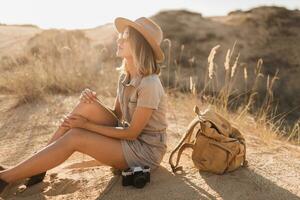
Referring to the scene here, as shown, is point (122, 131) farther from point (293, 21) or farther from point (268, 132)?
point (293, 21)

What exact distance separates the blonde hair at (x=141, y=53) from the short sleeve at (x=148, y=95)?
0.32 ft

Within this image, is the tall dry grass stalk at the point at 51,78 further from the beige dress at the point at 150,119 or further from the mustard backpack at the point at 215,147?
the mustard backpack at the point at 215,147

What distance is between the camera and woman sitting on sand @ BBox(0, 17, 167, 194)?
3674 mm

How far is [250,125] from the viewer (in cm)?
616

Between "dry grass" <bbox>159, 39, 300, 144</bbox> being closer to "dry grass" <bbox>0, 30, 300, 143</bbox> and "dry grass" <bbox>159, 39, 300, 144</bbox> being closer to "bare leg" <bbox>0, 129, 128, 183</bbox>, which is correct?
"dry grass" <bbox>0, 30, 300, 143</bbox>

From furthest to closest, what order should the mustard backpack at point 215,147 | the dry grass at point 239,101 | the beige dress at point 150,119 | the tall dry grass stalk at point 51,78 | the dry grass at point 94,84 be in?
1. the tall dry grass stalk at point 51,78
2. the dry grass at point 94,84
3. the dry grass at point 239,101
4. the mustard backpack at point 215,147
5. the beige dress at point 150,119

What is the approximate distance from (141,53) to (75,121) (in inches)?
25.6

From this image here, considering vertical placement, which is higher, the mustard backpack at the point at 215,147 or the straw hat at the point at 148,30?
the straw hat at the point at 148,30

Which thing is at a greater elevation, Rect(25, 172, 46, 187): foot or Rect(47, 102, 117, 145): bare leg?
Rect(47, 102, 117, 145): bare leg

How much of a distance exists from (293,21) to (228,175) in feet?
34.1

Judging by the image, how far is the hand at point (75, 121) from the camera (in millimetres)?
3814

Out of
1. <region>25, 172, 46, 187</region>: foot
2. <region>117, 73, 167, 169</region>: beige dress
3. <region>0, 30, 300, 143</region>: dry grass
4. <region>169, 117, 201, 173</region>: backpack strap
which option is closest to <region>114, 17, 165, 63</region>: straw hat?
<region>117, 73, 167, 169</region>: beige dress

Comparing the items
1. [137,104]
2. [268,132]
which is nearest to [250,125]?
[268,132]

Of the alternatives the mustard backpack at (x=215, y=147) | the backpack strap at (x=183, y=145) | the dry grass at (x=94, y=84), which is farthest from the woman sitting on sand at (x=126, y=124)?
the dry grass at (x=94, y=84)
